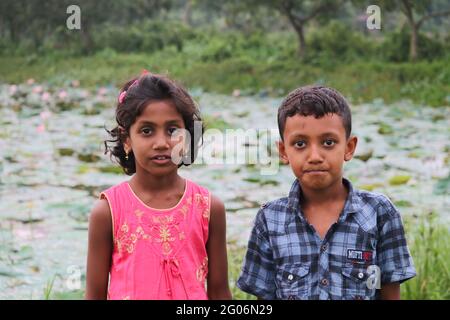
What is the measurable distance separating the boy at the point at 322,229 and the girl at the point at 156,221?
111mm

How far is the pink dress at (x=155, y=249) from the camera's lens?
1526 mm

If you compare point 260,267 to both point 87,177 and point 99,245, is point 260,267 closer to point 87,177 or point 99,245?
point 99,245

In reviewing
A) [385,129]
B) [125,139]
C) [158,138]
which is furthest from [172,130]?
[385,129]

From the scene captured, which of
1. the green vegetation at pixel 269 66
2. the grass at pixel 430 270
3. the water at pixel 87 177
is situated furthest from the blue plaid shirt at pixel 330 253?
the green vegetation at pixel 269 66

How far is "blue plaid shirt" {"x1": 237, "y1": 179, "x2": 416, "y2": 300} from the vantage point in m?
1.51

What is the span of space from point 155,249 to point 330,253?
1.24ft

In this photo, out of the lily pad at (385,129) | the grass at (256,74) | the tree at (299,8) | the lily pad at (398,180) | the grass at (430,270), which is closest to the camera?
the grass at (430,270)

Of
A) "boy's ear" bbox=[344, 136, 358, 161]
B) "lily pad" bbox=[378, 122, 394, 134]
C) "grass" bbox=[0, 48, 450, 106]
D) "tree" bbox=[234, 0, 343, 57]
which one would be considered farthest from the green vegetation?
"boy's ear" bbox=[344, 136, 358, 161]

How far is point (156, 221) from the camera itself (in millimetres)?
1554

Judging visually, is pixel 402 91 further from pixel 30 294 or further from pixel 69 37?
pixel 69 37

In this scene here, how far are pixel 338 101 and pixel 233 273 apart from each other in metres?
1.15

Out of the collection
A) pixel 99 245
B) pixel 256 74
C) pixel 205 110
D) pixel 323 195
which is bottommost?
pixel 99 245

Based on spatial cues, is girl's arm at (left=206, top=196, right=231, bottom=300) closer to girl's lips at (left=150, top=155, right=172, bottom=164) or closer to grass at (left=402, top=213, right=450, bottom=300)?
girl's lips at (left=150, top=155, right=172, bottom=164)

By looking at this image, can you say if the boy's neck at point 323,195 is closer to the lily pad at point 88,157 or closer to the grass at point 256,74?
the lily pad at point 88,157
